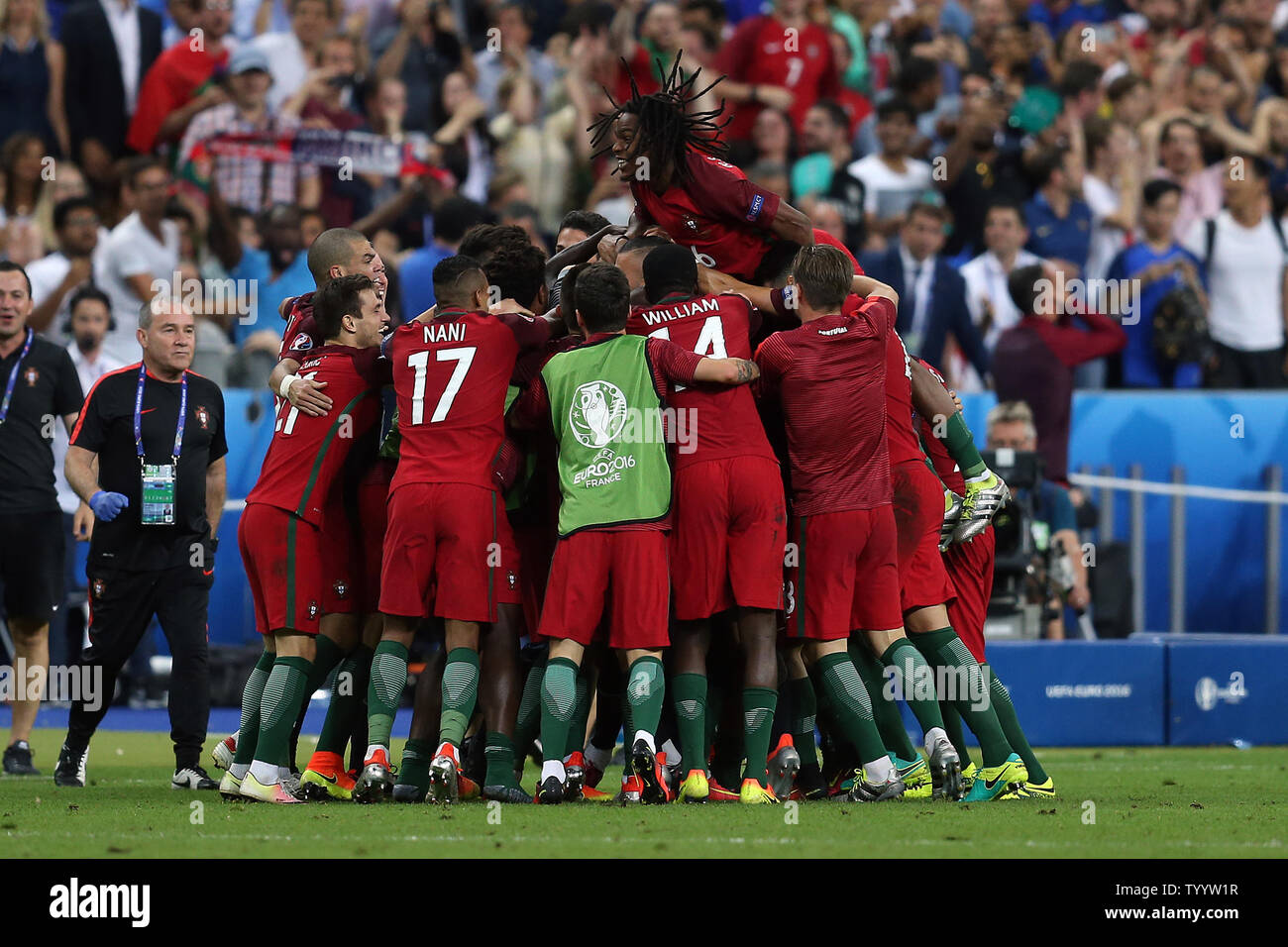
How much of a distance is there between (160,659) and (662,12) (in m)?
7.21

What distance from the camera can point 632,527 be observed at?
8211 millimetres

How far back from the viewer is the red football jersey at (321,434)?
8.62 meters

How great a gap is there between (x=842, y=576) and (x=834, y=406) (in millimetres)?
769

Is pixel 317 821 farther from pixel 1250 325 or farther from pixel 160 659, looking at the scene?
pixel 1250 325

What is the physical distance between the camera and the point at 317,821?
7.39 meters

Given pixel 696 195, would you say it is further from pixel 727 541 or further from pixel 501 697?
pixel 501 697

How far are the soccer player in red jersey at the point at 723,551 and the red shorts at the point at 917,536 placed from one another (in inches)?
29.5

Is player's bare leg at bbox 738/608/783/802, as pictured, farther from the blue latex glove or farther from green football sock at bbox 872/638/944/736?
the blue latex glove

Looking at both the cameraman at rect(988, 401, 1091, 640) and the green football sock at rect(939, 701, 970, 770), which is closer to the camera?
the green football sock at rect(939, 701, 970, 770)

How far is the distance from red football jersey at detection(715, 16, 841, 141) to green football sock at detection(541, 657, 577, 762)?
34.2 feet

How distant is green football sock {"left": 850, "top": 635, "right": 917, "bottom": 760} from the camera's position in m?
9.05

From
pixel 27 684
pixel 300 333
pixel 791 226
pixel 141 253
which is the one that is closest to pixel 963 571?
pixel 791 226

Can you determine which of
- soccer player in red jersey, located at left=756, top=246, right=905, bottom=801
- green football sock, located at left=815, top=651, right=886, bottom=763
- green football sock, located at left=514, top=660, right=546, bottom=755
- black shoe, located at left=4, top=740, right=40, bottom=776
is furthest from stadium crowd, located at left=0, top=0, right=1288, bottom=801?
black shoe, located at left=4, top=740, right=40, bottom=776

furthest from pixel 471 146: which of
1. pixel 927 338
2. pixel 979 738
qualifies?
pixel 979 738
